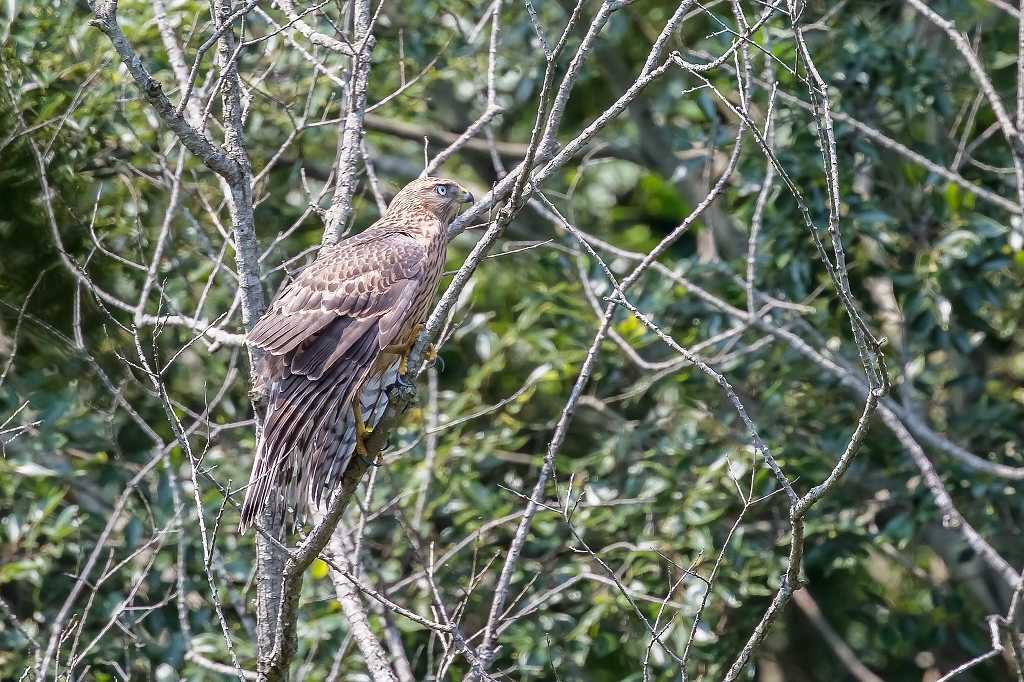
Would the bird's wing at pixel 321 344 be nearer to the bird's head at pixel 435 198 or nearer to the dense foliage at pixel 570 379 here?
the bird's head at pixel 435 198

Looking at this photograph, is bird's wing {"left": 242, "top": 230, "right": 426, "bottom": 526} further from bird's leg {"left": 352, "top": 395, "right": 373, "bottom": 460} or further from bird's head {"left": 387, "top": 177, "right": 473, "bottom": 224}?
bird's head {"left": 387, "top": 177, "right": 473, "bottom": 224}

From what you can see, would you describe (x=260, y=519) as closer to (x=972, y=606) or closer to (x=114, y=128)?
(x=114, y=128)

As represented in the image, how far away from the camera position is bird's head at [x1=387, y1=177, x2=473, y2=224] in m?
5.05

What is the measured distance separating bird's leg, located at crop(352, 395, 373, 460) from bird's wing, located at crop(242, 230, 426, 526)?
3 cm

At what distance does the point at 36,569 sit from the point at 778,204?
3431mm

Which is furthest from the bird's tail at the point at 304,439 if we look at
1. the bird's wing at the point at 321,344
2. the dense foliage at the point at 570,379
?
the dense foliage at the point at 570,379

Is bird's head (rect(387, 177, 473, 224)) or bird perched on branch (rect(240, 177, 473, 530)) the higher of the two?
bird's head (rect(387, 177, 473, 224))

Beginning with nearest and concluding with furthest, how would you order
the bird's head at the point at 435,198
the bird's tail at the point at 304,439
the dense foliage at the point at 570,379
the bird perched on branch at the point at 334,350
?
the bird's tail at the point at 304,439 → the bird perched on branch at the point at 334,350 → the bird's head at the point at 435,198 → the dense foliage at the point at 570,379

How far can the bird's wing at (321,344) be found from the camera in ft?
12.7

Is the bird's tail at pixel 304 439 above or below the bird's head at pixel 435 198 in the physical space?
below

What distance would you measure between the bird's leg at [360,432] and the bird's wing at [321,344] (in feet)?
0.11

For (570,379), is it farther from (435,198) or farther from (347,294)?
(347,294)

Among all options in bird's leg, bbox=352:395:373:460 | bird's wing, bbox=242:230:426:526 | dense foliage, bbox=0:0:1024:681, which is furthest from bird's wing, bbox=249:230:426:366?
dense foliage, bbox=0:0:1024:681

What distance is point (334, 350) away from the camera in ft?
13.9
